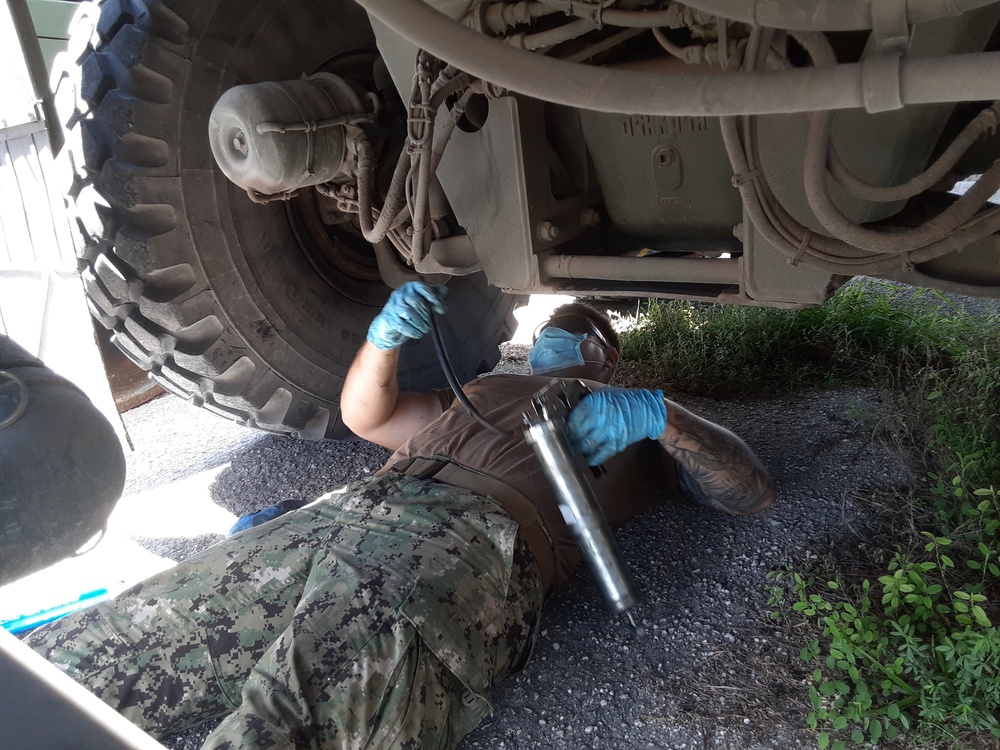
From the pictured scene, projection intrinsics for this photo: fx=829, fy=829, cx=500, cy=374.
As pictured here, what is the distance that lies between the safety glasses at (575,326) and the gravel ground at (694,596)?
444 millimetres

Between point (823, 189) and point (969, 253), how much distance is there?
1.49ft

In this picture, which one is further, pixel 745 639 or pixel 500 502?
pixel 500 502

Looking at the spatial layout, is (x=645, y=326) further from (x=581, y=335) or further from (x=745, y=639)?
(x=745, y=639)

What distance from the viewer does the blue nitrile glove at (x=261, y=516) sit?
7.49 feet

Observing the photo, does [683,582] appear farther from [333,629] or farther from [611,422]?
[333,629]

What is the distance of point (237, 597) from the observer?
1.84m

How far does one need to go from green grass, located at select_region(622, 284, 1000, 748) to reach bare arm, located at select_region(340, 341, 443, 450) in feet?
3.26

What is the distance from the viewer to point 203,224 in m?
2.21

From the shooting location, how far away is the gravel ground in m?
1.62

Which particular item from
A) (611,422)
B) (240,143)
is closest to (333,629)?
(611,422)

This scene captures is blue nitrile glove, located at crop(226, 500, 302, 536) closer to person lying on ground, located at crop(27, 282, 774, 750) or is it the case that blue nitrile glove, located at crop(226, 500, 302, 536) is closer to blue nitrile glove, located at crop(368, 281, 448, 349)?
person lying on ground, located at crop(27, 282, 774, 750)

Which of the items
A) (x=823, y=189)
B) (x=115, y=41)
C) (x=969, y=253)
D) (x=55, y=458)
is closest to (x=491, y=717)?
(x=55, y=458)

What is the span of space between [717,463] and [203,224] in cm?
146

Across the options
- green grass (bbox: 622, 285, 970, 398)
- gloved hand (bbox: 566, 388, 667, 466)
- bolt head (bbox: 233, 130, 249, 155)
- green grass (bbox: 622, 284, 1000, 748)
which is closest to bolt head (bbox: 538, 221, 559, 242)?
gloved hand (bbox: 566, 388, 667, 466)
